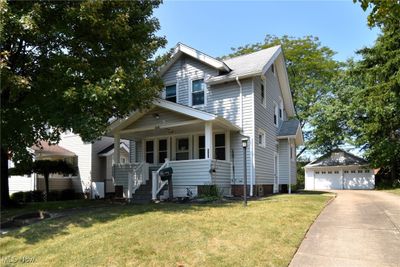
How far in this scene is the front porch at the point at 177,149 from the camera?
15.3 m

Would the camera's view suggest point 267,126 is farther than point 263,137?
Yes

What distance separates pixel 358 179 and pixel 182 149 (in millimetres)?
21581

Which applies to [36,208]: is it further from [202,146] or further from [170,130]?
[202,146]

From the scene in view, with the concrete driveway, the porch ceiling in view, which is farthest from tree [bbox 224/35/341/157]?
the concrete driveway

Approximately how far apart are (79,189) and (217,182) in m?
12.6

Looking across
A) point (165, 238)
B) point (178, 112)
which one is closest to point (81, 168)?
point (178, 112)

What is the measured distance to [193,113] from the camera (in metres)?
15.2

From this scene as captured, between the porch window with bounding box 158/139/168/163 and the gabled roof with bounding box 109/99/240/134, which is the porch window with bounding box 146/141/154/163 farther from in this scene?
the gabled roof with bounding box 109/99/240/134

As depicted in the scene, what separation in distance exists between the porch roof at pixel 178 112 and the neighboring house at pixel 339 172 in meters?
20.7

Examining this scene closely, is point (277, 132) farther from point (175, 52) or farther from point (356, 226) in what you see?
point (356, 226)

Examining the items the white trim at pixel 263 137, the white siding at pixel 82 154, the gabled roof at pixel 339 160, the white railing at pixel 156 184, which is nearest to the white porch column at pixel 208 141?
the white railing at pixel 156 184

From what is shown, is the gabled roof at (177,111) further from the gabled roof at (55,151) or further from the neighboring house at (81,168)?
the gabled roof at (55,151)

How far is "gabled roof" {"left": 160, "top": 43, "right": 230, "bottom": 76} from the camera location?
58.1 feet

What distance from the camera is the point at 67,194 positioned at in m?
24.2
